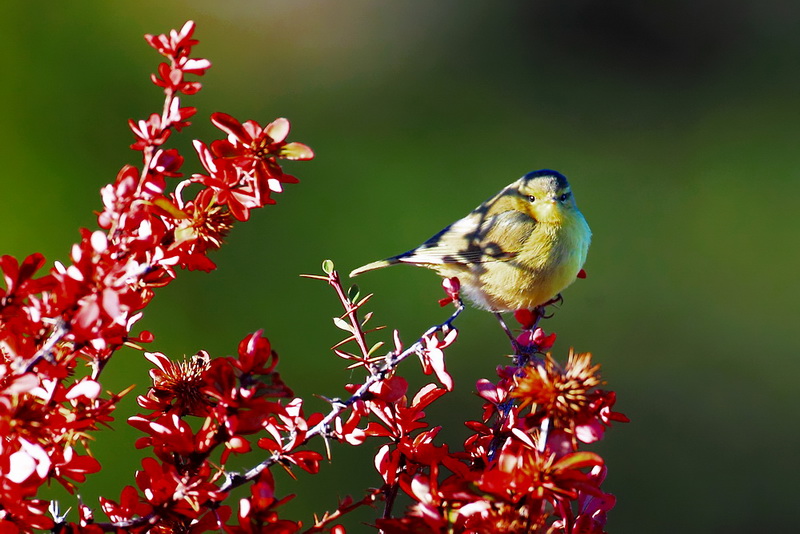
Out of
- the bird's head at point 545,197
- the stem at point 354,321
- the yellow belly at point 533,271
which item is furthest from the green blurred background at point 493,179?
the stem at point 354,321

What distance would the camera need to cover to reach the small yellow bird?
2.72 metres

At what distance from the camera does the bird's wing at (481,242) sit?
2850mm

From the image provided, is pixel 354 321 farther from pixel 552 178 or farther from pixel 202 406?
pixel 552 178

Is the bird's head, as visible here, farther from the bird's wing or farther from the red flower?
the red flower

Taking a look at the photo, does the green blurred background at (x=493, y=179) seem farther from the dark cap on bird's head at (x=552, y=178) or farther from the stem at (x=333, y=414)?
the stem at (x=333, y=414)

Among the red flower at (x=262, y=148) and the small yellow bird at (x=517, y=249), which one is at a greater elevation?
the small yellow bird at (x=517, y=249)

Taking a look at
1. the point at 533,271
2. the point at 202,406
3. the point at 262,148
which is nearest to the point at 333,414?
the point at 202,406

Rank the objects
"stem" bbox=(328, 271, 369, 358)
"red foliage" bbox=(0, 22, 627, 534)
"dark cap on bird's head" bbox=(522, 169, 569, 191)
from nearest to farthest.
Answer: "red foliage" bbox=(0, 22, 627, 534) → "stem" bbox=(328, 271, 369, 358) → "dark cap on bird's head" bbox=(522, 169, 569, 191)

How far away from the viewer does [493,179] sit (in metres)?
5.79

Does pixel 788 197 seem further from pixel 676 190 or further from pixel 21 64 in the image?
pixel 21 64

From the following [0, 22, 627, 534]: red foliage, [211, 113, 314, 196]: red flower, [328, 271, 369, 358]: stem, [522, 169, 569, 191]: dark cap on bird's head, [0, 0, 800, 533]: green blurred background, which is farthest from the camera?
[0, 0, 800, 533]: green blurred background

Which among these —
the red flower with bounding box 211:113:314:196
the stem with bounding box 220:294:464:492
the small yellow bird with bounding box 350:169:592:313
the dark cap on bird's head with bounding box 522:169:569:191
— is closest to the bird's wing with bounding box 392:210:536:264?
the small yellow bird with bounding box 350:169:592:313

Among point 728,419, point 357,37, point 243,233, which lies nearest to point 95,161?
point 243,233

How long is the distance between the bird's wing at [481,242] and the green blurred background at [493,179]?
152cm
